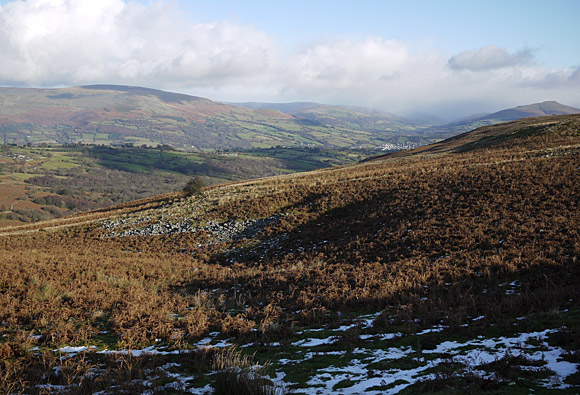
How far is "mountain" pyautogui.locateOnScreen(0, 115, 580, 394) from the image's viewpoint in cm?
641

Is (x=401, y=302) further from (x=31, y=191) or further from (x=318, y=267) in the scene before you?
(x=31, y=191)

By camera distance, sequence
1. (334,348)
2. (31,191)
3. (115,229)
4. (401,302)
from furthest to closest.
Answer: (31,191) < (115,229) < (401,302) < (334,348)

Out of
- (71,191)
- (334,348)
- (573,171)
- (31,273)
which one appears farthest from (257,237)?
(71,191)

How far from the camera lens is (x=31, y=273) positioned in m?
13.8

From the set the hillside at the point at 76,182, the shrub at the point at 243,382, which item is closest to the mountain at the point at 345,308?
the shrub at the point at 243,382

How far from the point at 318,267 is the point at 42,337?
10.8 metres

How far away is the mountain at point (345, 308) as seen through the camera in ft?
21.0

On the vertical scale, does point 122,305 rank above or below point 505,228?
below

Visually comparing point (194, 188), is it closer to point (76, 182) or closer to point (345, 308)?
point (345, 308)

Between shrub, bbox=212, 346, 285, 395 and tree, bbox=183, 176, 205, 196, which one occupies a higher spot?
tree, bbox=183, 176, 205, 196

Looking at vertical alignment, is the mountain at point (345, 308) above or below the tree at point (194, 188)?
below

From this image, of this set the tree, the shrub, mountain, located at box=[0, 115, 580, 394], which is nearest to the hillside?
the tree

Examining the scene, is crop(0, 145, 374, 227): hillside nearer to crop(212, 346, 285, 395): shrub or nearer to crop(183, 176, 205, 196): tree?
crop(183, 176, 205, 196): tree

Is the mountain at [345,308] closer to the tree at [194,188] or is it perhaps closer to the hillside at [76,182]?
the tree at [194,188]
